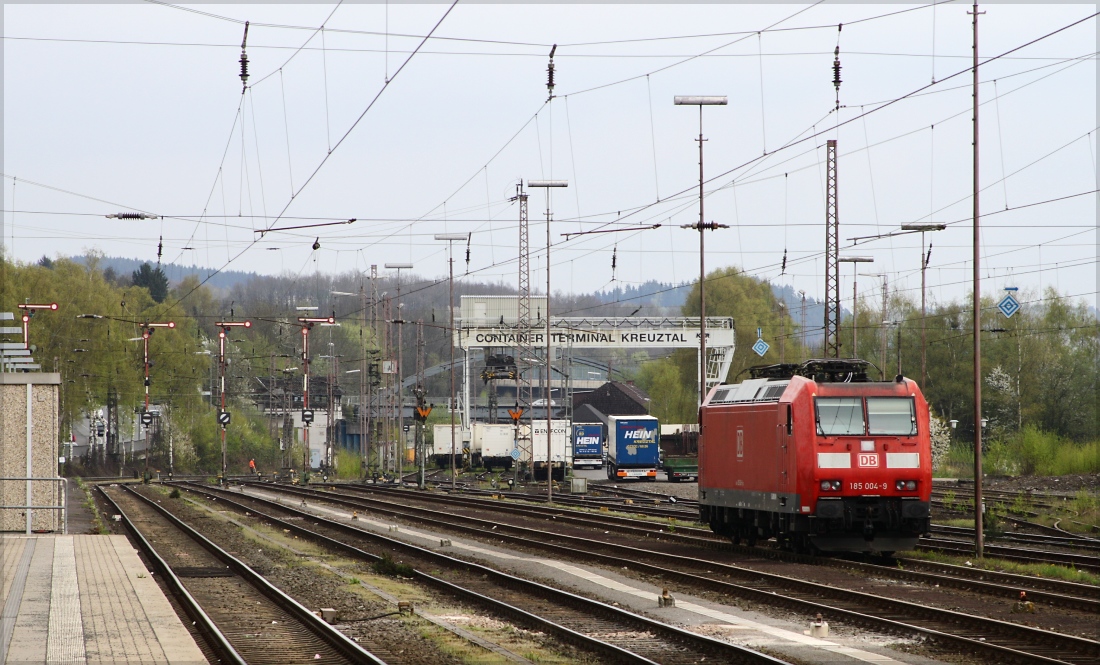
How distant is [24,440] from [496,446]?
169ft

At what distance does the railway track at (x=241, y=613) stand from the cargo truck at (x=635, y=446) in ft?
131

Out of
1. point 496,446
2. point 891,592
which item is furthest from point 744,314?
point 891,592

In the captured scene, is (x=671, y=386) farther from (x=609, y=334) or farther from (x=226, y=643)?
(x=226, y=643)

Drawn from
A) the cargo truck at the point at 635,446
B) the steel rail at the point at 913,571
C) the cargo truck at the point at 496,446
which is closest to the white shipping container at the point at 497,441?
the cargo truck at the point at 496,446

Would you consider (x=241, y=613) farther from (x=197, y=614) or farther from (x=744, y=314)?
(x=744, y=314)

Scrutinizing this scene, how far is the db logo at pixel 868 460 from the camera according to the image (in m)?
22.4

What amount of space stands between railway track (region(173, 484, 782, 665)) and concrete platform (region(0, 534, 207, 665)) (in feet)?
13.9

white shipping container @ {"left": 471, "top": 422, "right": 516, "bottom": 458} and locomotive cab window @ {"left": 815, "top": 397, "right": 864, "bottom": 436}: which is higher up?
locomotive cab window @ {"left": 815, "top": 397, "right": 864, "bottom": 436}

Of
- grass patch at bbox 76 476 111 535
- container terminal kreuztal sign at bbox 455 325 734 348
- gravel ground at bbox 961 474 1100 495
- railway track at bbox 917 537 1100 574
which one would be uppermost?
container terminal kreuztal sign at bbox 455 325 734 348

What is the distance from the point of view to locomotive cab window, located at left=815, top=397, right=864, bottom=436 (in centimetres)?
2247

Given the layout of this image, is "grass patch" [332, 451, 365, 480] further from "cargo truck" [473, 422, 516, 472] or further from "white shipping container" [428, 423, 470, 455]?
"cargo truck" [473, 422, 516, 472]

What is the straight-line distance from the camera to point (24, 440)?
28.3m

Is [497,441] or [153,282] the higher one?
[153,282]

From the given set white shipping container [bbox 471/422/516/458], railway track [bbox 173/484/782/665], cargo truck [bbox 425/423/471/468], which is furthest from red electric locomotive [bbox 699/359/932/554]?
cargo truck [bbox 425/423/471/468]
